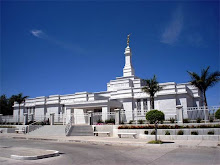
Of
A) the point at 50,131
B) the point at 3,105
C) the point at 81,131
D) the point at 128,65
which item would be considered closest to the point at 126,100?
the point at 128,65

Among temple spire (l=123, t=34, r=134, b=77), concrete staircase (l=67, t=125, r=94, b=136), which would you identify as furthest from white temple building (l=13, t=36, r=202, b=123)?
concrete staircase (l=67, t=125, r=94, b=136)

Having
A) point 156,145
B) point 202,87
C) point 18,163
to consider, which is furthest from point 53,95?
point 18,163

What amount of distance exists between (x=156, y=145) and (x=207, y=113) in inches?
320

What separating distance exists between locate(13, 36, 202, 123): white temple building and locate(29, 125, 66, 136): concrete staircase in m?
3.26

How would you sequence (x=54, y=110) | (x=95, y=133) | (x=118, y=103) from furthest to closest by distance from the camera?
(x=54, y=110) < (x=118, y=103) < (x=95, y=133)

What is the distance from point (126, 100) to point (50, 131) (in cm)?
1353

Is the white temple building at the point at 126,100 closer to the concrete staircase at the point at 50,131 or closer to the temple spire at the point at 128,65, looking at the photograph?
the temple spire at the point at 128,65

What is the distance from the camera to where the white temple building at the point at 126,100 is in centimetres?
2915

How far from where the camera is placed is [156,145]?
1329 cm

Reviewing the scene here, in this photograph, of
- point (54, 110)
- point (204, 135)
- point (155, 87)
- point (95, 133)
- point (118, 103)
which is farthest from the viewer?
point (54, 110)

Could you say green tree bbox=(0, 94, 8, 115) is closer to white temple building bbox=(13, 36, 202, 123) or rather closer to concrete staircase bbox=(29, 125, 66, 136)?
white temple building bbox=(13, 36, 202, 123)

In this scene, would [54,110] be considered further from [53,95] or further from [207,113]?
[207,113]

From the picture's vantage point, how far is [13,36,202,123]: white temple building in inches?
1147

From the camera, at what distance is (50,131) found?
24.1 metres
